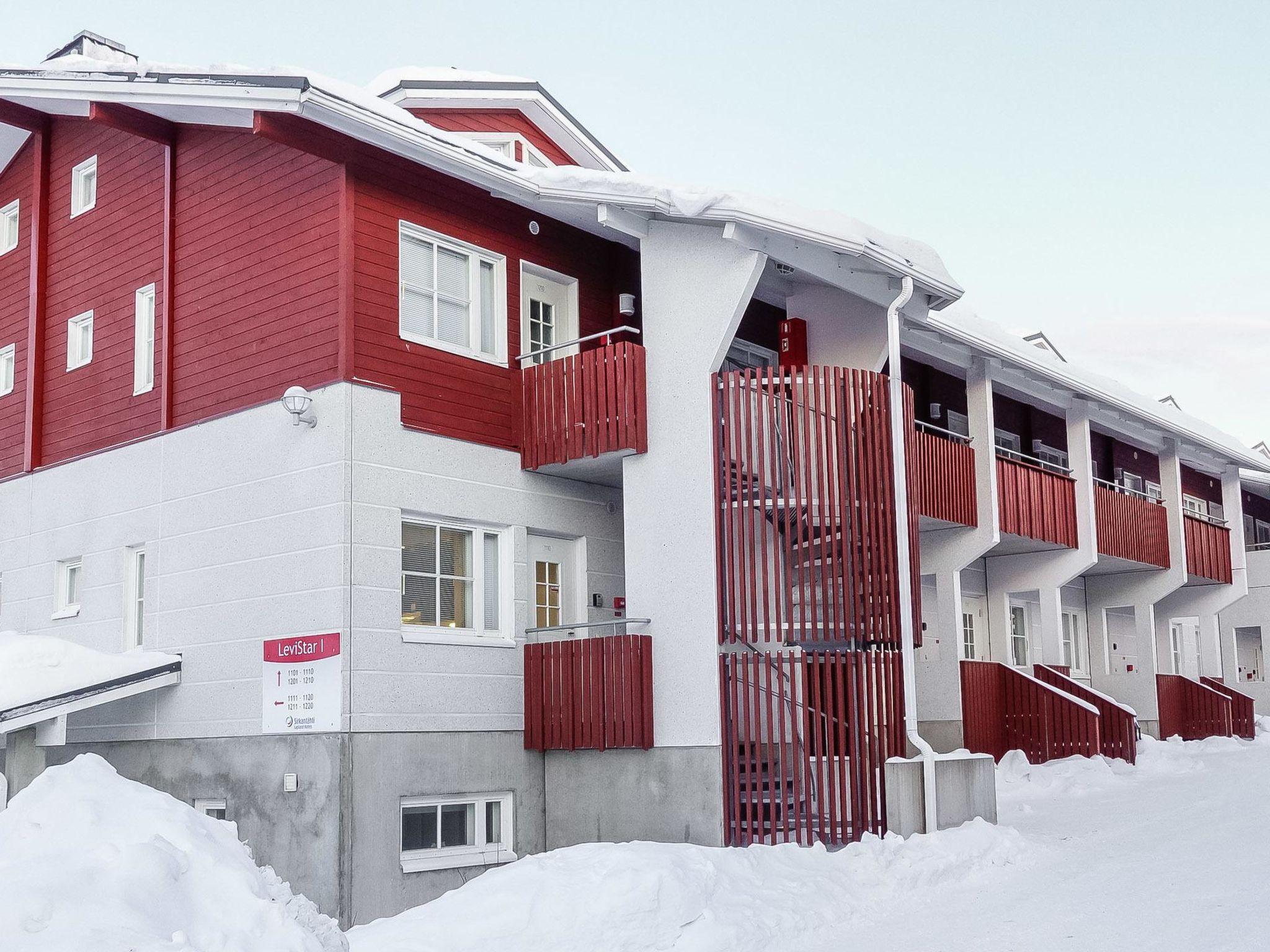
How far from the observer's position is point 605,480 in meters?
16.0

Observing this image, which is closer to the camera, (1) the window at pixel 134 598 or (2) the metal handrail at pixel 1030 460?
(1) the window at pixel 134 598

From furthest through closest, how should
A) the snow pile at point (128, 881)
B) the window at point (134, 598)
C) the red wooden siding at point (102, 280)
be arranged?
the red wooden siding at point (102, 280) → the window at point (134, 598) → the snow pile at point (128, 881)

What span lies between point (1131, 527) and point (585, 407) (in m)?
13.4

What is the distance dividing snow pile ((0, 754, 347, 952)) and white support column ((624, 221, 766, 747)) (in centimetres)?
619

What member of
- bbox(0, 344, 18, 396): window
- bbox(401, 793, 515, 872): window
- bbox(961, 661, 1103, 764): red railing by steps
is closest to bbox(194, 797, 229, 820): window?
bbox(401, 793, 515, 872): window

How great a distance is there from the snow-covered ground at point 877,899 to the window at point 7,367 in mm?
10845

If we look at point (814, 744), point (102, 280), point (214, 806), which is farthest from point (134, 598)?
point (814, 744)

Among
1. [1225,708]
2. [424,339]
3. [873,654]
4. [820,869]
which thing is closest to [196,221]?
[424,339]

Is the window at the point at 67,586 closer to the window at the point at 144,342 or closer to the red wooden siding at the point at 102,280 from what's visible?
the red wooden siding at the point at 102,280

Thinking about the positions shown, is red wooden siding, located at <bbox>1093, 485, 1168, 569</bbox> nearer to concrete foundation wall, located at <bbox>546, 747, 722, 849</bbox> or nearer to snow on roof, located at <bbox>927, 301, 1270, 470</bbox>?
snow on roof, located at <bbox>927, 301, 1270, 470</bbox>

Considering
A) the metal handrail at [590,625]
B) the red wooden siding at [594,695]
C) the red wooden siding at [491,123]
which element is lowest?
the red wooden siding at [594,695]

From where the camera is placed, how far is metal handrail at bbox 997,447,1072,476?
21047 mm

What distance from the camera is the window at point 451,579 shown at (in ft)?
45.9

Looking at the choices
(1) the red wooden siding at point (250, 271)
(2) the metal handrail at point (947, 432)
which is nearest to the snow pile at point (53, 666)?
(1) the red wooden siding at point (250, 271)
